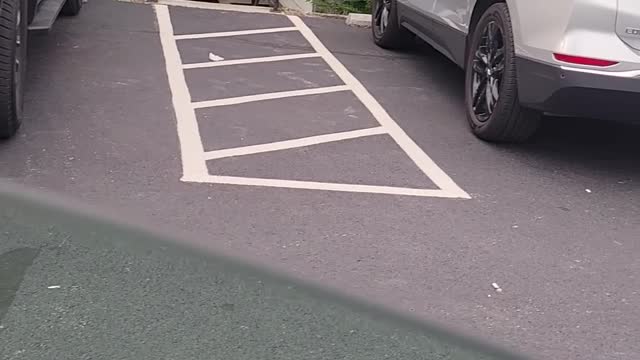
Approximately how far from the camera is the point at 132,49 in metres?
7.81

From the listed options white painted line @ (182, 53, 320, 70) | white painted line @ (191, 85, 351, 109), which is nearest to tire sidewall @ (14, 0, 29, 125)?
white painted line @ (191, 85, 351, 109)

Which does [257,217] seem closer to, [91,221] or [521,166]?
[91,221]

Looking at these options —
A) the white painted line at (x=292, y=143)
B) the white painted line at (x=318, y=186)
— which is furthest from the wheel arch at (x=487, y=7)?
the white painted line at (x=318, y=186)

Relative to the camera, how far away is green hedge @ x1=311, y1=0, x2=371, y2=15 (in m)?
10.7

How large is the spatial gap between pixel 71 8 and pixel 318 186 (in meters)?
5.07

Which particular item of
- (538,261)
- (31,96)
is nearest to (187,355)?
(538,261)

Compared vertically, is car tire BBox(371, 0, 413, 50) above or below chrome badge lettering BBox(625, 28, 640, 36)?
below

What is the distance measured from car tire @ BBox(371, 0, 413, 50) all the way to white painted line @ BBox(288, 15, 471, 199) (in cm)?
64

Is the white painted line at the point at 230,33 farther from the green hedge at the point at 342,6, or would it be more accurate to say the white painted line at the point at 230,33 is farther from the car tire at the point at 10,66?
the car tire at the point at 10,66

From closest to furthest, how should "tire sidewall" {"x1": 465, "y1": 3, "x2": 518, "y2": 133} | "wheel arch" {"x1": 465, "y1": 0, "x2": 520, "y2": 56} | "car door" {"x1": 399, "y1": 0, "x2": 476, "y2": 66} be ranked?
"wheel arch" {"x1": 465, "y1": 0, "x2": 520, "y2": 56} < "tire sidewall" {"x1": 465, "y1": 3, "x2": 518, "y2": 133} < "car door" {"x1": 399, "y1": 0, "x2": 476, "y2": 66}

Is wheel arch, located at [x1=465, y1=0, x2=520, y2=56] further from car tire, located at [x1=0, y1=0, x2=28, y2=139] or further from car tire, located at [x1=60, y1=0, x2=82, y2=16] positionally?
car tire, located at [x1=60, y1=0, x2=82, y2=16]

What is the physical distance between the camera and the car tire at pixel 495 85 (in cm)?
543

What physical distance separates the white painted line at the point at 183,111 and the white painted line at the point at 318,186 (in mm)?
136

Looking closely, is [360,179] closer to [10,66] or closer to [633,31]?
[633,31]
